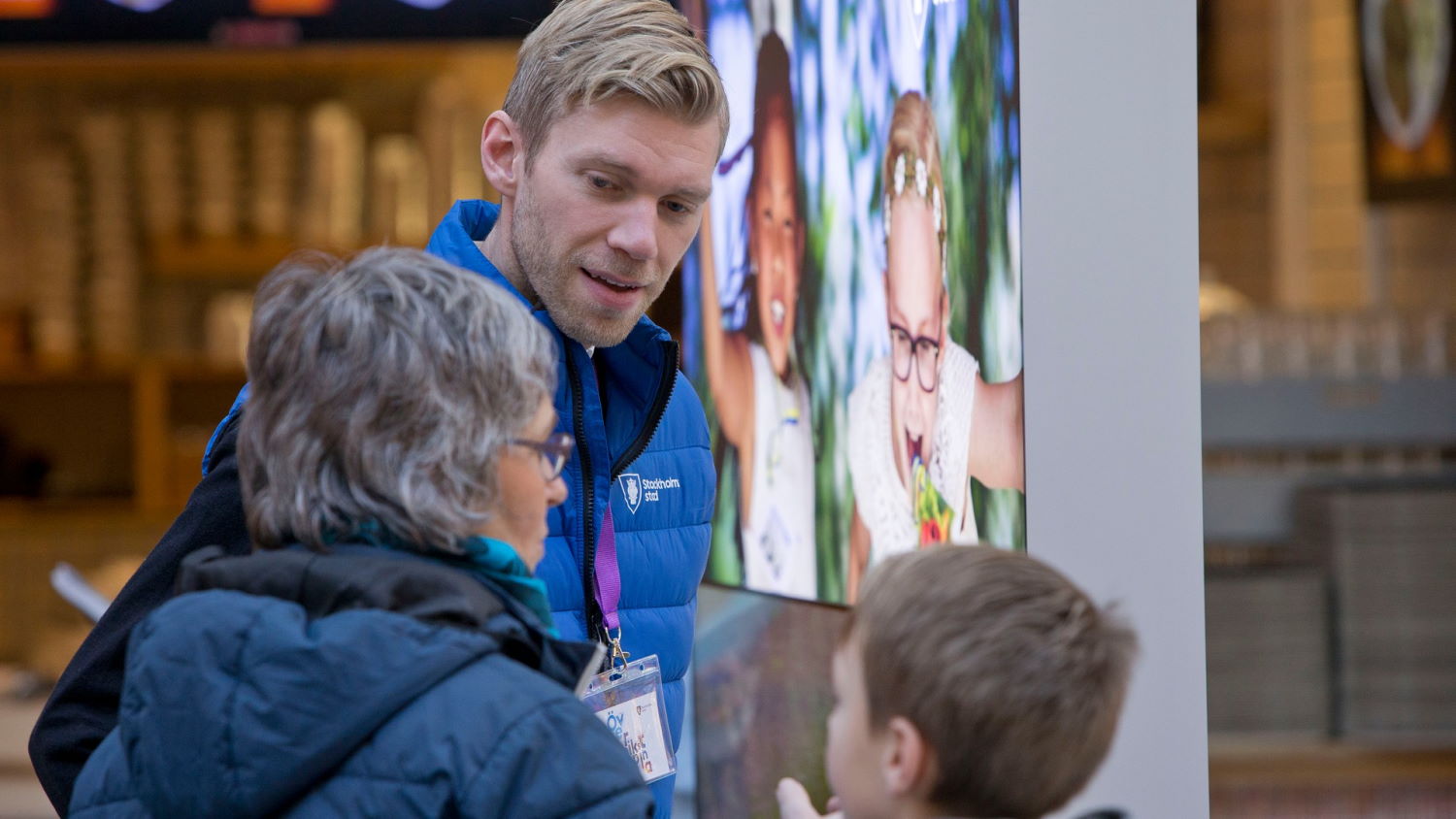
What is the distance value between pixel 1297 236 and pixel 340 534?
23.0 ft

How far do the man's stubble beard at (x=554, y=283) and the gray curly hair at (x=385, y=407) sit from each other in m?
0.40

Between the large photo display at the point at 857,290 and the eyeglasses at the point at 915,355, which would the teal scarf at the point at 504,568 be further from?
the eyeglasses at the point at 915,355

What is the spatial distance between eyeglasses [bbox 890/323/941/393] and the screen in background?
1.23 feet

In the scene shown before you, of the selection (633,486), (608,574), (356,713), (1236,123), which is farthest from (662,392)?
(1236,123)

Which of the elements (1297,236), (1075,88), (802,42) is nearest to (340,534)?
(1075,88)

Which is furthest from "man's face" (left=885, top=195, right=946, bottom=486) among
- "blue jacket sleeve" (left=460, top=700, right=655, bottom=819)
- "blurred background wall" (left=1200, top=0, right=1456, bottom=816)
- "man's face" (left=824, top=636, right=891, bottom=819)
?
"blurred background wall" (left=1200, top=0, right=1456, bottom=816)

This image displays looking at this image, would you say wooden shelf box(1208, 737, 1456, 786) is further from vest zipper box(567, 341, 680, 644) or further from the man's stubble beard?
the man's stubble beard

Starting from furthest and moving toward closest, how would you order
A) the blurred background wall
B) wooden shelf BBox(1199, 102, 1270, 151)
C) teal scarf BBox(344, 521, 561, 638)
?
1. wooden shelf BBox(1199, 102, 1270, 151)
2. the blurred background wall
3. teal scarf BBox(344, 521, 561, 638)

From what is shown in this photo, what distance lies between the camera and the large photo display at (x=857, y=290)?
1.39m

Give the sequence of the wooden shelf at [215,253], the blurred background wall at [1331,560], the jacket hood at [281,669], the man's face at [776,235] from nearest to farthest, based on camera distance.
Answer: the jacket hood at [281,669] < the man's face at [776,235] < the blurred background wall at [1331,560] < the wooden shelf at [215,253]

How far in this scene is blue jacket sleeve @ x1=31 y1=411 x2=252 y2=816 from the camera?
49.9 inches

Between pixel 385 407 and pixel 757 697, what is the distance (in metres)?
1.29

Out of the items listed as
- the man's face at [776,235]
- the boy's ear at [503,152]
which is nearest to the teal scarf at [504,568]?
the boy's ear at [503,152]

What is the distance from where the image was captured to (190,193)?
14.4 ft
